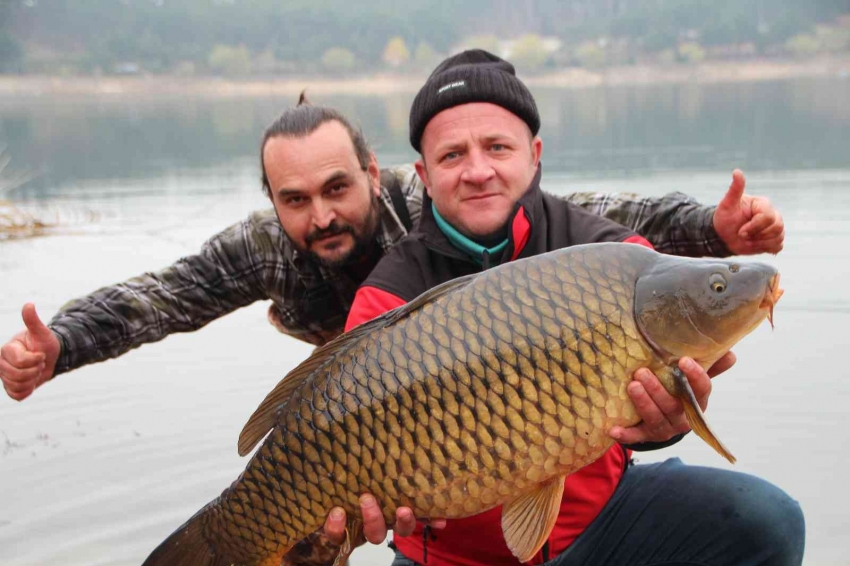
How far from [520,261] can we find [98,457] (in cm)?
284

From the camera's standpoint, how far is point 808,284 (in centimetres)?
600

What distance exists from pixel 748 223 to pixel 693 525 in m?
0.90

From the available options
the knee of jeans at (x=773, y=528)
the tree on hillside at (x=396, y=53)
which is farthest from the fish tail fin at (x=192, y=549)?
the tree on hillside at (x=396, y=53)

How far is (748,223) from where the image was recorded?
2789 millimetres

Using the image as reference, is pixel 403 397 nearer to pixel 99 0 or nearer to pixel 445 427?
pixel 445 427

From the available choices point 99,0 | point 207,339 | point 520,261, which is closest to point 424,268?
point 520,261

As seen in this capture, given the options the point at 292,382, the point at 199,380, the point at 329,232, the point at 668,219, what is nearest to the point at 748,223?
the point at 668,219

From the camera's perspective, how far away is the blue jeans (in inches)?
91.4

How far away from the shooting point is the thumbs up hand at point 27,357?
2.64 m

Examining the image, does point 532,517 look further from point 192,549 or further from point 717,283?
point 192,549

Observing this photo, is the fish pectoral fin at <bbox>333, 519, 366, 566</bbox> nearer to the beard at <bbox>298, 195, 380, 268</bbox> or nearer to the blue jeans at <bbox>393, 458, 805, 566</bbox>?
the blue jeans at <bbox>393, 458, 805, 566</bbox>

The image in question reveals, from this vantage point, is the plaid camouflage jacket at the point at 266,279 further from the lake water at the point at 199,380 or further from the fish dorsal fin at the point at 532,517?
the fish dorsal fin at the point at 532,517

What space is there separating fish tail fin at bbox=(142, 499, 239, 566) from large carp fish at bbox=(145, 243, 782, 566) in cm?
7

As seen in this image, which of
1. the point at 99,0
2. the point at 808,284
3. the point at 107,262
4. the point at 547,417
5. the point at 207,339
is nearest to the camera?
→ the point at 547,417
